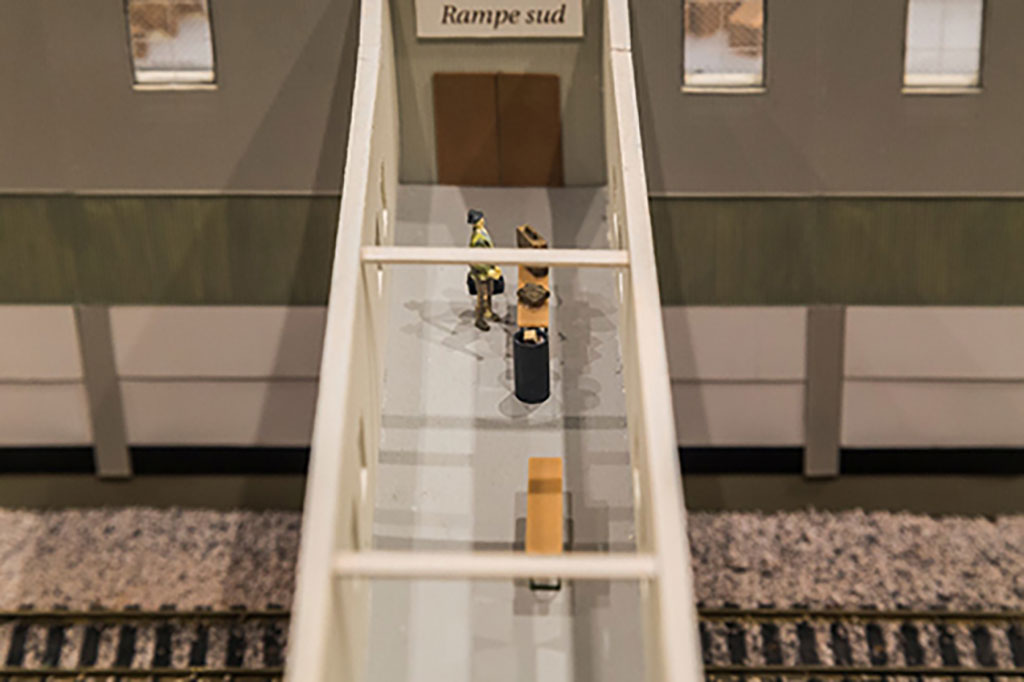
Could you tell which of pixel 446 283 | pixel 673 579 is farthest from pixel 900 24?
pixel 673 579

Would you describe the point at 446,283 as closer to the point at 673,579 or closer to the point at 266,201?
the point at 266,201

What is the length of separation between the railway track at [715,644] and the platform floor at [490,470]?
324 cm

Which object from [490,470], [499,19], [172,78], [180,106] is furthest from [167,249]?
[490,470]

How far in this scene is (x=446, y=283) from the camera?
29.0 feet

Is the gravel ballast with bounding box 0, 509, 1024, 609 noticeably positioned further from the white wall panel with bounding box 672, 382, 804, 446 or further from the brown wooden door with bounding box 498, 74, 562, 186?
the brown wooden door with bounding box 498, 74, 562, 186

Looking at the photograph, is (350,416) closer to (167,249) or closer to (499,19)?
(499,19)

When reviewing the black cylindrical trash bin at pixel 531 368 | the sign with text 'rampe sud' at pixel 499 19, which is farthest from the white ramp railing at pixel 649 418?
the sign with text 'rampe sud' at pixel 499 19

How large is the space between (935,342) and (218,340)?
23.2 feet

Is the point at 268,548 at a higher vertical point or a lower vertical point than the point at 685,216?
lower

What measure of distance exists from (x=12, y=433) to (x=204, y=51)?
14.9 feet

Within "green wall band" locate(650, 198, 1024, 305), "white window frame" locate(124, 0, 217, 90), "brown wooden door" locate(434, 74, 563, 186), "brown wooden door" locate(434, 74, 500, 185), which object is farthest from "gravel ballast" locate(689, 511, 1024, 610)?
"white window frame" locate(124, 0, 217, 90)

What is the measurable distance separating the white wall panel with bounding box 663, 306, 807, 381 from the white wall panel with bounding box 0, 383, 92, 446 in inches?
238

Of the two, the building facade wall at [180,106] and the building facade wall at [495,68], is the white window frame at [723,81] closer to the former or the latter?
the building facade wall at [495,68]

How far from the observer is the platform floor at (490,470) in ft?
21.2
